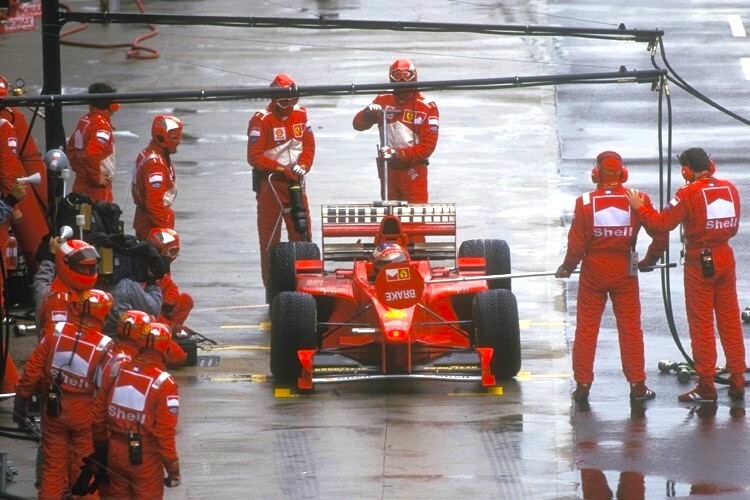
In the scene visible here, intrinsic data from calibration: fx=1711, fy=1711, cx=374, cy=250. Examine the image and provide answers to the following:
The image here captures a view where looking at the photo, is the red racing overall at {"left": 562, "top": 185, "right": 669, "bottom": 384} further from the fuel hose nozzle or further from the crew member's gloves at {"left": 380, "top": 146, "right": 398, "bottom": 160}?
the fuel hose nozzle

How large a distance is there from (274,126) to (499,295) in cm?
367

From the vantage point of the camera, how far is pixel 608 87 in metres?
26.0

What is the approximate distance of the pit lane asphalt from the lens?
40.8 ft

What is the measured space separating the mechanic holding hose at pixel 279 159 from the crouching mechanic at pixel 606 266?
12.2 feet

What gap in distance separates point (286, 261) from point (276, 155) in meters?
1.88

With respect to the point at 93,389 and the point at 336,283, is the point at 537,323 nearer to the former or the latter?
the point at 336,283

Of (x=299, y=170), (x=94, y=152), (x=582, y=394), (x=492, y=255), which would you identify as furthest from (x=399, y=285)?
(x=94, y=152)

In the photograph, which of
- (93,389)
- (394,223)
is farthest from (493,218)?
(93,389)

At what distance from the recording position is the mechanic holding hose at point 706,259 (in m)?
13.6

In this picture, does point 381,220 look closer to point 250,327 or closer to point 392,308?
point 392,308

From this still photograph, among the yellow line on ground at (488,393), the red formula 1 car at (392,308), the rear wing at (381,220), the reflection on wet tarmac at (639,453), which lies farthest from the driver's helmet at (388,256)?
the reflection on wet tarmac at (639,453)

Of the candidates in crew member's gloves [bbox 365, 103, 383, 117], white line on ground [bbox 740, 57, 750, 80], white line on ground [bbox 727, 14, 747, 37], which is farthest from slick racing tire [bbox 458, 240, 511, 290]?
white line on ground [bbox 727, 14, 747, 37]

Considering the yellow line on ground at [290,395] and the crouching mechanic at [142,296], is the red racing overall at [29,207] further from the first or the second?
the yellow line on ground at [290,395]

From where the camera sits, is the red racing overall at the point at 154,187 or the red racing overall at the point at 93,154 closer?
the red racing overall at the point at 154,187
